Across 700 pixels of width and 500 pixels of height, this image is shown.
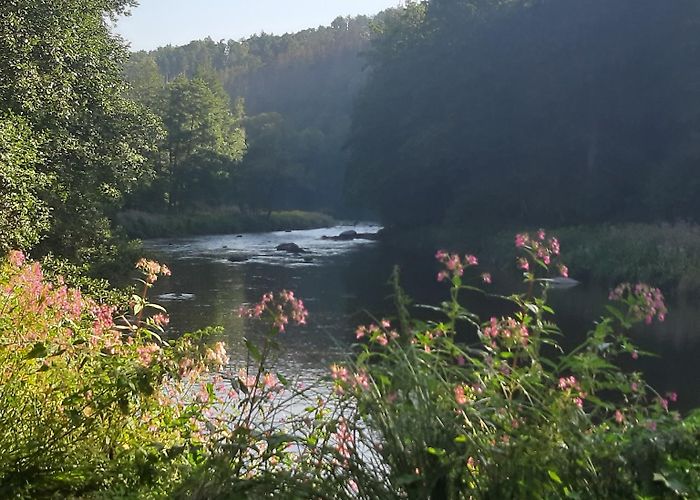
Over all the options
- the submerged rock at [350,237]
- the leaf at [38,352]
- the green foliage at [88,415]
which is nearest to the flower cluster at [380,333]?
the green foliage at [88,415]

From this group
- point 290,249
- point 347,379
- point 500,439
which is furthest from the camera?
point 290,249

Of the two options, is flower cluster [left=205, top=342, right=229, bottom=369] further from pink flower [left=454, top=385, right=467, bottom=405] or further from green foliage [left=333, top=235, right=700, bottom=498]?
pink flower [left=454, top=385, right=467, bottom=405]

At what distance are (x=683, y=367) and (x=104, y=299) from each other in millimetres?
8791

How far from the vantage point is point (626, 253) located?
78.6ft

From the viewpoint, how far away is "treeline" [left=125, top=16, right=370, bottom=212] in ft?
167

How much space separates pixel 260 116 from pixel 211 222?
978 inches

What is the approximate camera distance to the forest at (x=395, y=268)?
3.01 meters

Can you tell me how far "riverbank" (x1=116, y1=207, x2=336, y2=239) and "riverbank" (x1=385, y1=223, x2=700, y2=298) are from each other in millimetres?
15301

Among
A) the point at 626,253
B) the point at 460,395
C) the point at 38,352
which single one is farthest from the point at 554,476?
the point at 626,253

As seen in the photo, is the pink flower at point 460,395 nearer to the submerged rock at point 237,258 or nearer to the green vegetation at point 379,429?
the green vegetation at point 379,429

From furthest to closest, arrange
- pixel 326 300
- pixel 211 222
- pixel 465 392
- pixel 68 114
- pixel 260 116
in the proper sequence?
1. pixel 260 116
2. pixel 211 222
3. pixel 326 300
4. pixel 68 114
5. pixel 465 392

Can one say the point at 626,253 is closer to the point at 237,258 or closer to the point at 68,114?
the point at 237,258

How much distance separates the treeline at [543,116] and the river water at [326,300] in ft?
21.9

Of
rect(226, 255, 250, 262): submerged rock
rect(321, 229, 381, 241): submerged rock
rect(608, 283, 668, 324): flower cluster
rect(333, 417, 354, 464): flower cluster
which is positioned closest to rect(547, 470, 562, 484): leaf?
rect(333, 417, 354, 464): flower cluster
